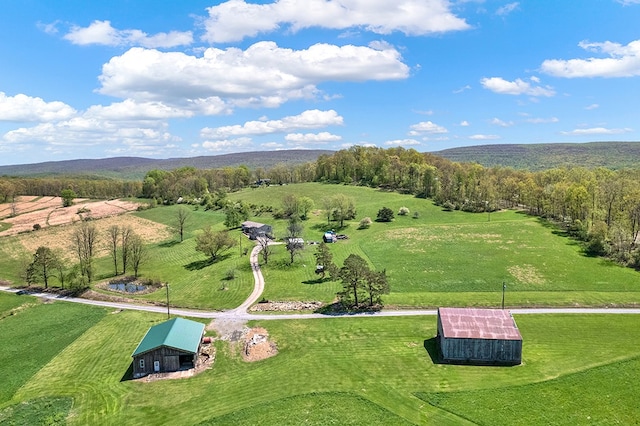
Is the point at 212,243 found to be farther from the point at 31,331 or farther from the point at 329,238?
the point at 31,331

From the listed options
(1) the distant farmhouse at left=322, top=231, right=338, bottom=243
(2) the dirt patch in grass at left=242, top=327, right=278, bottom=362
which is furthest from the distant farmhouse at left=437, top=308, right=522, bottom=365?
(1) the distant farmhouse at left=322, top=231, right=338, bottom=243

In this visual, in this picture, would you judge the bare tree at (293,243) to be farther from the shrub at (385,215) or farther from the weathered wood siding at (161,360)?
the weathered wood siding at (161,360)

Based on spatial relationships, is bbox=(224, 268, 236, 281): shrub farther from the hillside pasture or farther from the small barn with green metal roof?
the hillside pasture

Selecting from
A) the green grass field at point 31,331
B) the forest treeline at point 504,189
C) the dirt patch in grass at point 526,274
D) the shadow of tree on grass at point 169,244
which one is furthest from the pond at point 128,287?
the forest treeline at point 504,189

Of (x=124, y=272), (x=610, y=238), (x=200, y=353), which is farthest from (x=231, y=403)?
(x=610, y=238)

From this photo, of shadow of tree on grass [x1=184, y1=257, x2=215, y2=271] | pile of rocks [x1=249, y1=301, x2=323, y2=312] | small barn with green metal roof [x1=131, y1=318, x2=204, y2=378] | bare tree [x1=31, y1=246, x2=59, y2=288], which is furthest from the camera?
shadow of tree on grass [x1=184, y1=257, x2=215, y2=271]

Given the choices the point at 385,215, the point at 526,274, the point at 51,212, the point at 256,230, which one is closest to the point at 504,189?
the point at 385,215
